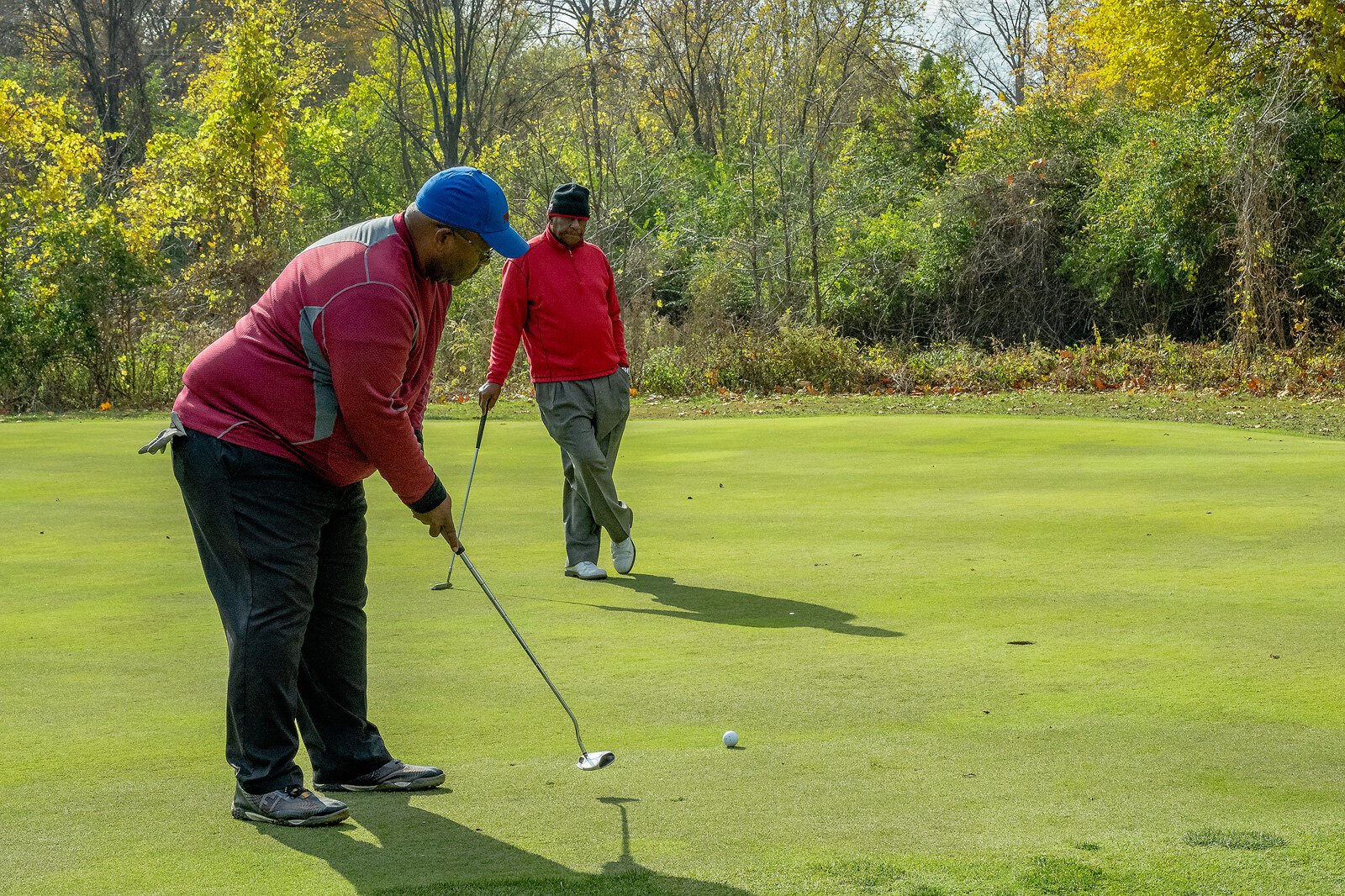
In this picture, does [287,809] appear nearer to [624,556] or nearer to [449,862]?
[449,862]

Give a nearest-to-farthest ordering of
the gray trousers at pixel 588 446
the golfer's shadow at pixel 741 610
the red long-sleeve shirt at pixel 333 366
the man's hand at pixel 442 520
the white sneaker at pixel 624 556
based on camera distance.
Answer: the red long-sleeve shirt at pixel 333 366 → the man's hand at pixel 442 520 → the golfer's shadow at pixel 741 610 → the gray trousers at pixel 588 446 → the white sneaker at pixel 624 556

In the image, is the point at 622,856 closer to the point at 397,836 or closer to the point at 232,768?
the point at 397,836

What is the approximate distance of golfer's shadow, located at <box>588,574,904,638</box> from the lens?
639 centimetres

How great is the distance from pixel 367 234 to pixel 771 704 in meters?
2.15

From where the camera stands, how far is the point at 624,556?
8094 millimetres

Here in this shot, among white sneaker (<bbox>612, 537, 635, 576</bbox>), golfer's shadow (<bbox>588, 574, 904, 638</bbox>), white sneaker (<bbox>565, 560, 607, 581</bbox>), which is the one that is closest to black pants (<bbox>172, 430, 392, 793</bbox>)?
golfer's shadow (<bbox>588, 574, 904, 638</bbox>)

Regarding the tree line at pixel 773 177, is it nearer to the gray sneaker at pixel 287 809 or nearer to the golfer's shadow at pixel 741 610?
the golfer's shadow at pixel 741 610

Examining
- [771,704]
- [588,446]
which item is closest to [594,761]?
[771,704]

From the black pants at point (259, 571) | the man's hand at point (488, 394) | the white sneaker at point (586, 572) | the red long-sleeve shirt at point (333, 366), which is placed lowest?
the white sneaker at point (586, 572)

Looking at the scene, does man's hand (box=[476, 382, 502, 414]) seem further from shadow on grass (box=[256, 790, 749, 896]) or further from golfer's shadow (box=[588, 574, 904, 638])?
shadow on grass (box=[256, 790, 749, 896])

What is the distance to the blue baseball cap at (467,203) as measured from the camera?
12.8ft

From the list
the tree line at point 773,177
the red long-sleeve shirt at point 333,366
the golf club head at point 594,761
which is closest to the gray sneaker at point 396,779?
the golf club head at point 594,761

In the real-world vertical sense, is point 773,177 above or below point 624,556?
above

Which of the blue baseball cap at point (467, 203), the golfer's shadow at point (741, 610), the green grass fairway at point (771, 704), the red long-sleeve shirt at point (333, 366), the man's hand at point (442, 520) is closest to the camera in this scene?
the green grass fairway at point (771, 704)
